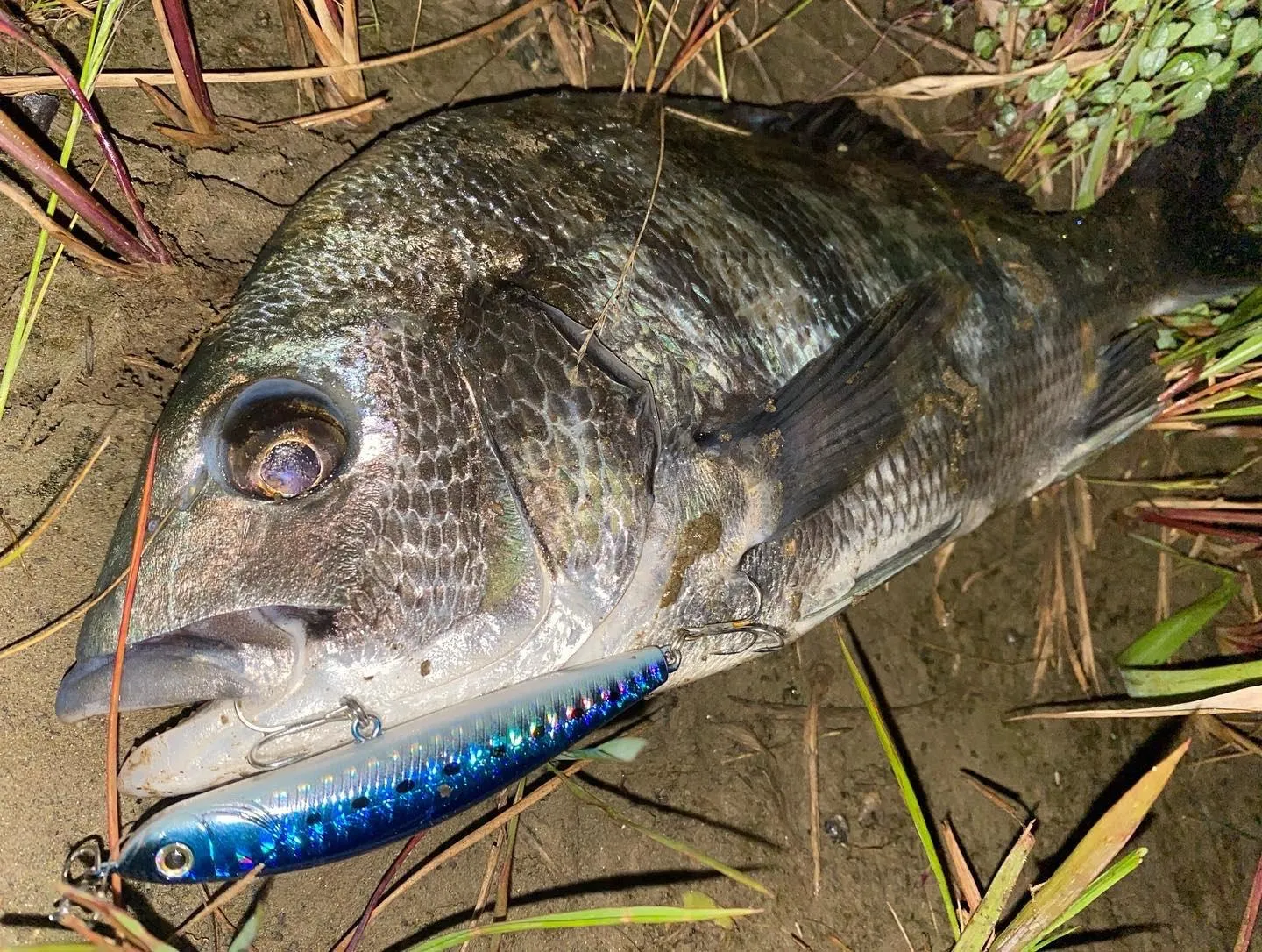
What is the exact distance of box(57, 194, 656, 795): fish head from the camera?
138cm

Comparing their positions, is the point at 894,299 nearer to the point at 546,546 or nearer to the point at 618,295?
the point at 618,295

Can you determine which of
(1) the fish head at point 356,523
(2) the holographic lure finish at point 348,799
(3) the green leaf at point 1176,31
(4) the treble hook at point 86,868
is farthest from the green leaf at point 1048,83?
(4) the treble hook at point 86,868

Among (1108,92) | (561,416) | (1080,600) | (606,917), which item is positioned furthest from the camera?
(1080,600)

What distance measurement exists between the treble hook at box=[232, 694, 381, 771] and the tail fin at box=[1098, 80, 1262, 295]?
9.42 ft

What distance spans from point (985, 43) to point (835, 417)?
187 centimetres

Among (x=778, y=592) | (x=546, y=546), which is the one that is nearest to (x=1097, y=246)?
(x=778, y=592)

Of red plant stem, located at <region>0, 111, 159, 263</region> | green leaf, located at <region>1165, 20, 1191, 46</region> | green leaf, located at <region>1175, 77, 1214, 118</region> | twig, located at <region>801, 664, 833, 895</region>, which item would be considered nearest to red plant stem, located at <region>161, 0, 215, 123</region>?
red plant stem, located at <region>0, 111, 159, 263</region>

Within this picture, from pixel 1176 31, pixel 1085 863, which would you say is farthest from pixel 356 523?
pixel 1176 31

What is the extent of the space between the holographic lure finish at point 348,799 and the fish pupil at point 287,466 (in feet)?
1.62

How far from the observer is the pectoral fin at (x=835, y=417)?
185cm

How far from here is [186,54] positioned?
1896mm

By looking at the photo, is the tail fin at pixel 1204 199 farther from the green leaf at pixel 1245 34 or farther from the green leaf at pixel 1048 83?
the green leaf at pixel 1048 83

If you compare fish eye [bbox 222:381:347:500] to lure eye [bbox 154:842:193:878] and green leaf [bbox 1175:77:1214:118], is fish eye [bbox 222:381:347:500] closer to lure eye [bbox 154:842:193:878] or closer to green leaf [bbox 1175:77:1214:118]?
lure eye [bbox 154:842:193:878]

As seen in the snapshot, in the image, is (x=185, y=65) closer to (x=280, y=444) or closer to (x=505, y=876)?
(x=280, y=444)
